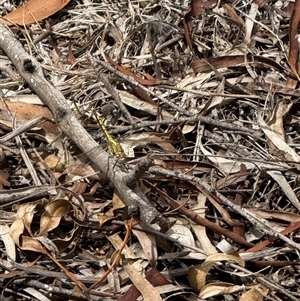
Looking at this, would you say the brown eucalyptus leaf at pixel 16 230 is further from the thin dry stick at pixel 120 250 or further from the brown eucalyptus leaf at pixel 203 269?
the brown eucalyptus leaf at pixel 203 269

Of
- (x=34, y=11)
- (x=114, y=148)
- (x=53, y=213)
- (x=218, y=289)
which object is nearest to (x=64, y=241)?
(x=53, y=213)

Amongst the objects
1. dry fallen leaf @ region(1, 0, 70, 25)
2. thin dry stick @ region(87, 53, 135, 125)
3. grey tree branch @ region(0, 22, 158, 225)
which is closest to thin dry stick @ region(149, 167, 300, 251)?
grey tree branch @ region(0, 22, 158, 225)

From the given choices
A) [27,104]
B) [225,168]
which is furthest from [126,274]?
[27,104]

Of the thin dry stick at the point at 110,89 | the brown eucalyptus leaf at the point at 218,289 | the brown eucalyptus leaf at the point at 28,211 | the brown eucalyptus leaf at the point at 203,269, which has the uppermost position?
the thin dry stick at the point at 110,89

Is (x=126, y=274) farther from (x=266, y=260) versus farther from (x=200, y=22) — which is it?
(x=200, y=22)

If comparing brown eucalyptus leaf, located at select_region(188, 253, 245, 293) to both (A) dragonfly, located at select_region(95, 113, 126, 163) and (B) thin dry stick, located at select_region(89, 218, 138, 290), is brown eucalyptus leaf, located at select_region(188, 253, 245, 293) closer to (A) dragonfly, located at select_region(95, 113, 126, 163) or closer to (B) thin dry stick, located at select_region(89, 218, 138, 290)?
(B) thin dry stick, located at select_region(89, 218, 138, 290)

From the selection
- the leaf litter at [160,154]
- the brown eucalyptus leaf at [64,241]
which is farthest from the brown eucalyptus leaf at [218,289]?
the brown eucalyptus leaf at [64,241]

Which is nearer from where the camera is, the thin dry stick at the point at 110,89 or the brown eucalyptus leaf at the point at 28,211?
the brown eucalyptus leaf at the point at 28,211
